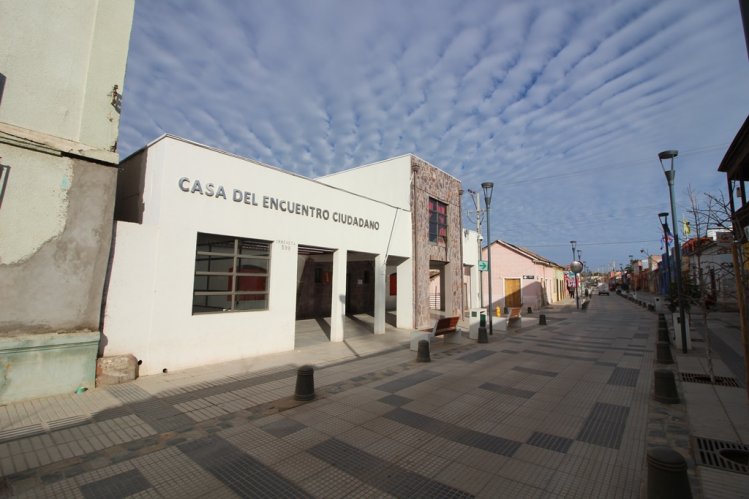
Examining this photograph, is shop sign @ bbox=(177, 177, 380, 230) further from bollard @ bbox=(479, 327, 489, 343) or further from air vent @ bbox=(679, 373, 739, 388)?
air vent @ bbox=(679, 373, 739, 388)

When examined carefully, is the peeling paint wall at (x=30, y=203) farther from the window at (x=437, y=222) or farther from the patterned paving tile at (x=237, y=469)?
the window at (x=437, y=222)

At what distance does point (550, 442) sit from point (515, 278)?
3204 cm

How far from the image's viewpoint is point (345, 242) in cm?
1394

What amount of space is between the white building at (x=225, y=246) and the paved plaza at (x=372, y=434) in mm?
1069

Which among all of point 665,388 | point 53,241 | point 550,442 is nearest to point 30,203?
point 53,241

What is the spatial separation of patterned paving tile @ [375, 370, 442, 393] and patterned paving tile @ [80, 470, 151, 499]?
4435 millimetres

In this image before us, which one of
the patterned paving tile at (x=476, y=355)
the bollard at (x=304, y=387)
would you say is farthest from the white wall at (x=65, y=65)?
the patterned paving tile at (x=476, y=355)

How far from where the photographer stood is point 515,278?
114ft

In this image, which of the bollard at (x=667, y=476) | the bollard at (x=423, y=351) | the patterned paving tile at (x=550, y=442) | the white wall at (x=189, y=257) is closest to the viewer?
the bollard at (x=667, y=476)

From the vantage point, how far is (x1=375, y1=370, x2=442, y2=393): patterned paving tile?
752cm

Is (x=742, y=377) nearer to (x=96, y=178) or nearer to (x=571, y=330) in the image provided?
(x=571, y=330)

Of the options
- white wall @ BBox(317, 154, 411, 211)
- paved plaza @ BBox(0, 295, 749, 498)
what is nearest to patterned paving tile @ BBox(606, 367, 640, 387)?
paved plaza @ BBox(0, 295, 749, 498)

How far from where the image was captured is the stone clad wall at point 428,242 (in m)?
17.9

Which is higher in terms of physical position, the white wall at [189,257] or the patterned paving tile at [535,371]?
the white wall at [189,257]
